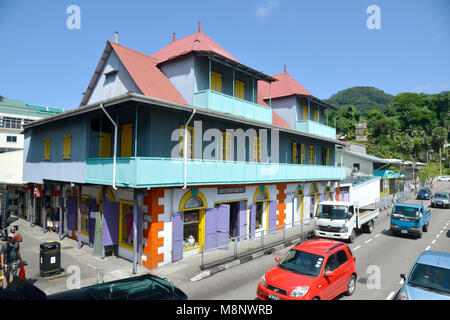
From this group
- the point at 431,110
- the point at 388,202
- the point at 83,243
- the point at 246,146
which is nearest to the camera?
the point at 83,243

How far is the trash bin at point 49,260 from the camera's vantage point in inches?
457

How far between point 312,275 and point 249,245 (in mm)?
7609

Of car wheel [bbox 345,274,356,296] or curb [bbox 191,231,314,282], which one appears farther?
curb [bbox 191,231,314,282]

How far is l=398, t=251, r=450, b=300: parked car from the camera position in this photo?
→ 7.38 metres

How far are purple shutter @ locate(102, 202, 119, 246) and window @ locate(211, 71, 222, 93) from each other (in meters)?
8.61

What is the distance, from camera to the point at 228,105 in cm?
1592

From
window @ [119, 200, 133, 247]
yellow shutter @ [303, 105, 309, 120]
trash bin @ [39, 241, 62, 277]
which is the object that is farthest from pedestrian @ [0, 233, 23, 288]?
yellow shutter @ [303, 105, 309, 120]

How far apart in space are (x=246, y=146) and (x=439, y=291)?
39.9ft

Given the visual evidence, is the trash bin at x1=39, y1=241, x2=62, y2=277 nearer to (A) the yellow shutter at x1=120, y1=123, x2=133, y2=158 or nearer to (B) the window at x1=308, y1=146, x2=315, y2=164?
(A) the yellow shutter at x1=120, y1=123, x2=133, y2=158

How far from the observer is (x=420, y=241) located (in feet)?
59.3

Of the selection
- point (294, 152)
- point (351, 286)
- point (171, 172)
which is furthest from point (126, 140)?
point (294, 152)

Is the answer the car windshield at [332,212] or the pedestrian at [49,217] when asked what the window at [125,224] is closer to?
the pedestrian at [49,217]

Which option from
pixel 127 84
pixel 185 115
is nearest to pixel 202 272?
pixel 185 115

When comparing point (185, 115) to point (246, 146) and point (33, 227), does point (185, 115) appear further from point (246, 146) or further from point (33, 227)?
point (33, 227)
